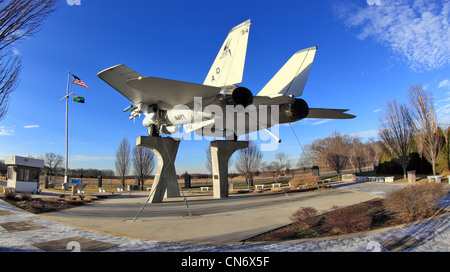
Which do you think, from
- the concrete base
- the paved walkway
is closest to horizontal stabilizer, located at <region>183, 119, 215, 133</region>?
the concrete base

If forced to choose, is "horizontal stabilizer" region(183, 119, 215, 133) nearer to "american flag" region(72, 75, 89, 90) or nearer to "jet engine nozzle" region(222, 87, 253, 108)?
"jet engine nozzle" region(222, 87, 253, 108)

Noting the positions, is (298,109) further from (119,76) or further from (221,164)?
(119,76)

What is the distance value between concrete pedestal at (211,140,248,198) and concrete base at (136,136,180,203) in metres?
3.11

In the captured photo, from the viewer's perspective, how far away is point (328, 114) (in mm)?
14375

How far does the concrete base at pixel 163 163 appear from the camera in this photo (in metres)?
15.0

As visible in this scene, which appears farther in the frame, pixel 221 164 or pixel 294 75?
pixel 221 164

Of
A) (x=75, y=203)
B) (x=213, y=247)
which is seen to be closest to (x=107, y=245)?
(x=213, y=247)

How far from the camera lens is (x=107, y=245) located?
5.10 metres

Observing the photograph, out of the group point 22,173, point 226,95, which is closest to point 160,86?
point 226,95

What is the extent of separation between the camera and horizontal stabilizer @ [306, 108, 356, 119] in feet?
44.9

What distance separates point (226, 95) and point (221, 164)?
8514 millimetres

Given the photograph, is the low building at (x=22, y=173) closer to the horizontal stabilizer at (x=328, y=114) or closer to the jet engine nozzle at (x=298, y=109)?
the jet engine nozzle at (x=298, y=109)
